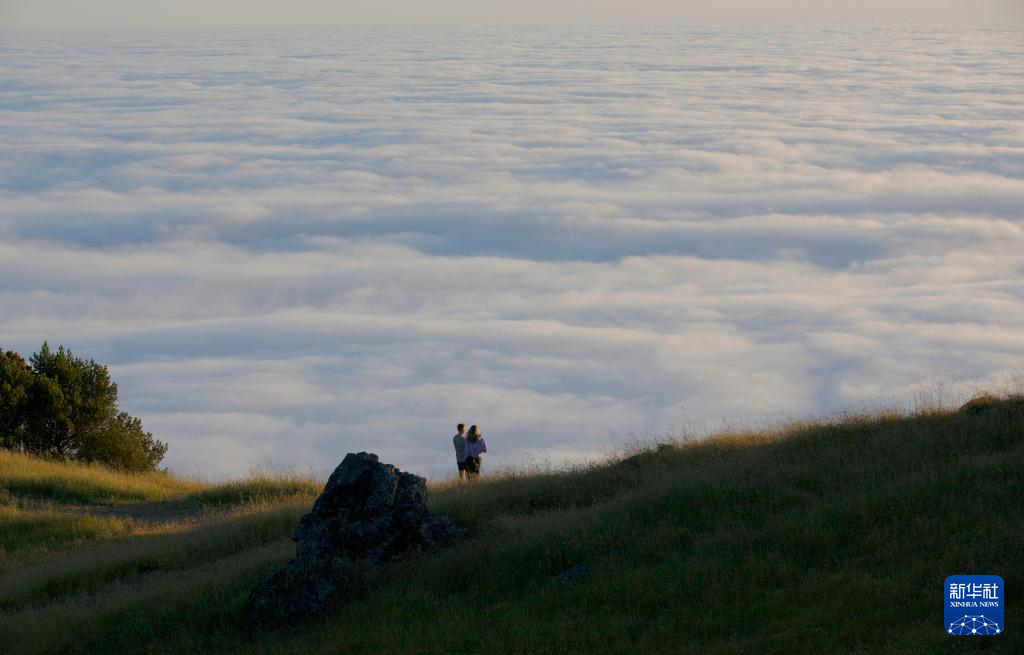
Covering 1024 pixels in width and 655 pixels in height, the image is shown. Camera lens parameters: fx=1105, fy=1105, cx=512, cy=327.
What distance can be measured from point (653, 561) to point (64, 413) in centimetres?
1816

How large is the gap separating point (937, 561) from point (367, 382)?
532 ft

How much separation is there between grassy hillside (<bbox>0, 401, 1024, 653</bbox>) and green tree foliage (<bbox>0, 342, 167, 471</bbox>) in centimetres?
845

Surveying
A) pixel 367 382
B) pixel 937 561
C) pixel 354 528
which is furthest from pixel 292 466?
pixel 367 382

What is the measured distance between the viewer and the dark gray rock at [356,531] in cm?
1191

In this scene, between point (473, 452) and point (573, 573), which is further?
point (473, 452)

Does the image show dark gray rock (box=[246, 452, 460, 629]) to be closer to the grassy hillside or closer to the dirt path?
the grassy hillside

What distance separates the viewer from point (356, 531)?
12.8 metres

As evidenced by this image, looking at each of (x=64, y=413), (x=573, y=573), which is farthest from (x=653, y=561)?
(x=64, y=413)

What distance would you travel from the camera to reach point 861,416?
16609 mm

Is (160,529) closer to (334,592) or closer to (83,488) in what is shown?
(83,488)

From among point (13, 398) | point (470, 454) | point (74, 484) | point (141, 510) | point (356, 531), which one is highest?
point (13, 398)

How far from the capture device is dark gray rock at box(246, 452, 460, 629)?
39.1 feet

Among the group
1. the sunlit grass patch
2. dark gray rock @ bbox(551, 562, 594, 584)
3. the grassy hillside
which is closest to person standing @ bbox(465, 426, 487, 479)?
the grassy hillside

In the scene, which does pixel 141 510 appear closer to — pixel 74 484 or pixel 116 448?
pixel 74 484
